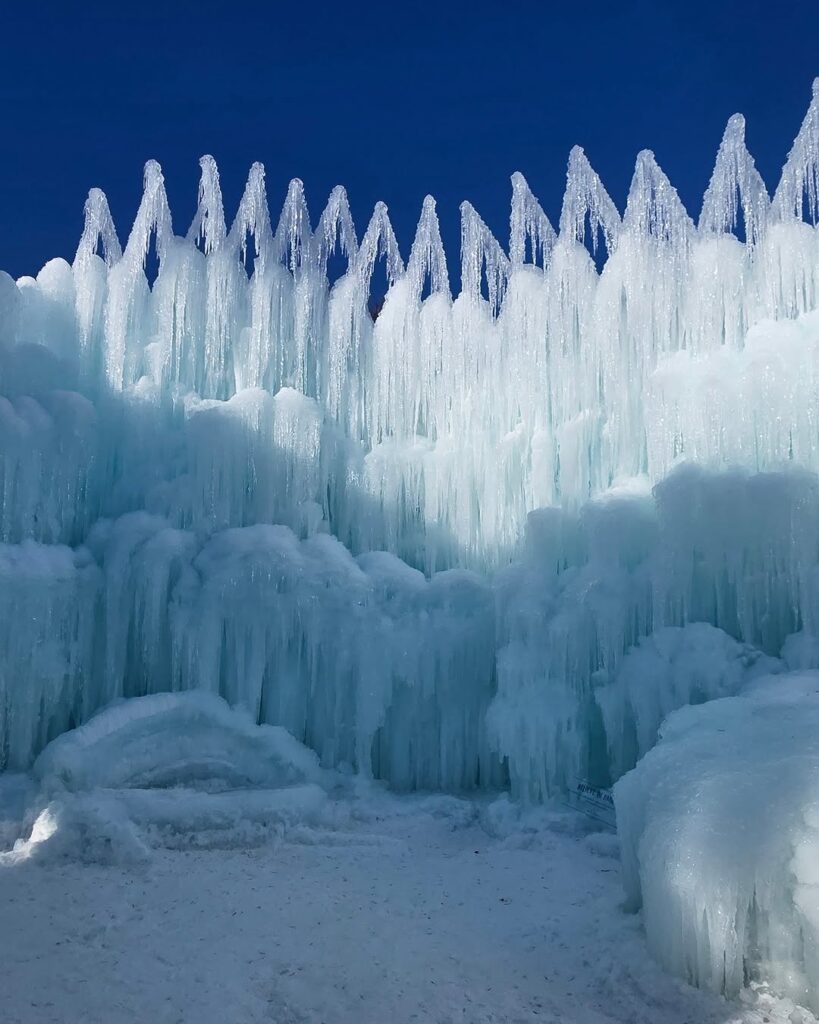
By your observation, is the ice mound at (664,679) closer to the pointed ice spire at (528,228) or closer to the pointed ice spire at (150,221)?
the pointed ice spire at (528,228)

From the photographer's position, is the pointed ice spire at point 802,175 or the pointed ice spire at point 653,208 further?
the pointed ice spire at point 653,208

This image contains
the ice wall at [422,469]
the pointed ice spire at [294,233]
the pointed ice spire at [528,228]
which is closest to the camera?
the ice wall at [422,469]

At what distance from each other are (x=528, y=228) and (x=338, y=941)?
9.80 m

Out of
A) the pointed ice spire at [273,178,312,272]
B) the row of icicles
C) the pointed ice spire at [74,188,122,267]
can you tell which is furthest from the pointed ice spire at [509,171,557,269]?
the pointed ice spire at [74,188,122,267]

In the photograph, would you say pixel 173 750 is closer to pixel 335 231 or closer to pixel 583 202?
pixel 335 231

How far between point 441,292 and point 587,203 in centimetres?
244

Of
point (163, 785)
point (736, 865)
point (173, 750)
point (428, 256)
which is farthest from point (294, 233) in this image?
point (736, 865)

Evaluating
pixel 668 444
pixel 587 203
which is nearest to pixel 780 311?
pixel 668 444

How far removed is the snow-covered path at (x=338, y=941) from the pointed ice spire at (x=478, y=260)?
777 centimetres

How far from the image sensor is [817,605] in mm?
8555

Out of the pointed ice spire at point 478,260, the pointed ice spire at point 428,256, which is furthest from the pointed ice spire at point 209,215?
the pointed ice spire at point 478,260

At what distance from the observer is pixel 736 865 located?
5203mm

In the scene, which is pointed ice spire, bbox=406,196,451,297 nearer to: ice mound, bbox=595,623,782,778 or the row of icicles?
the row of icicles

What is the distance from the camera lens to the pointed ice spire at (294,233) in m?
12.6
